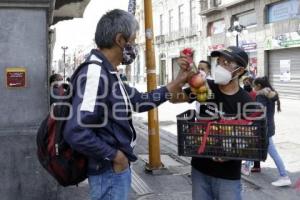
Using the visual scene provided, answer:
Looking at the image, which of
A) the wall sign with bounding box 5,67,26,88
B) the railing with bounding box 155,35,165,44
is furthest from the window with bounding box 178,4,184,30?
the wall sign with bounding box 5,67,26,88

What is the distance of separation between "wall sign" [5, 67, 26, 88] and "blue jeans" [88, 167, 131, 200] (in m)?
2.45

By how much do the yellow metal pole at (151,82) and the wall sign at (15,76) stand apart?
2365 millimetres

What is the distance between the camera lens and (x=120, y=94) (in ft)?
8.93

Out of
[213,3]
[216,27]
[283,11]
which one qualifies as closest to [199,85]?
[283,11]

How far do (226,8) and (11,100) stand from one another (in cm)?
2830

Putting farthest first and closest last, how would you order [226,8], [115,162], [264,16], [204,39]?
[204,39] → [226,8] → [264,16] → [115,162]

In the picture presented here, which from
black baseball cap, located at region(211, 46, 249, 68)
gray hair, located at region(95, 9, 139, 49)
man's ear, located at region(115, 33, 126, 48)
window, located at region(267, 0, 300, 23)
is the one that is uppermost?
window, located at region(267, 0, 300, 23)

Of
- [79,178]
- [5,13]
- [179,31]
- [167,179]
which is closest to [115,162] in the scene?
[79,178]

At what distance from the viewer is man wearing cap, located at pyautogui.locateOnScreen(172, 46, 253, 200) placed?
129 inches

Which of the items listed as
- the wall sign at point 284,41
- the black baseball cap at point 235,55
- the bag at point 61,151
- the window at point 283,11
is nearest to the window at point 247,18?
the window at point 283,11

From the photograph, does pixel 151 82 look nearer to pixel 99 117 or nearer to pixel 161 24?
pixel 99 117

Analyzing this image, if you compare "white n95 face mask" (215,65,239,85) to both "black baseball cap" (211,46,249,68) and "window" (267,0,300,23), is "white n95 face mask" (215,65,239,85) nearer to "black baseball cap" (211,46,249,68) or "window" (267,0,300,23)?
"black baseball cap" (211,46,249,68)

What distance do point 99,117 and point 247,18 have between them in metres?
28.1

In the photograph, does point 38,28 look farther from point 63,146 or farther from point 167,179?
point 167,179
